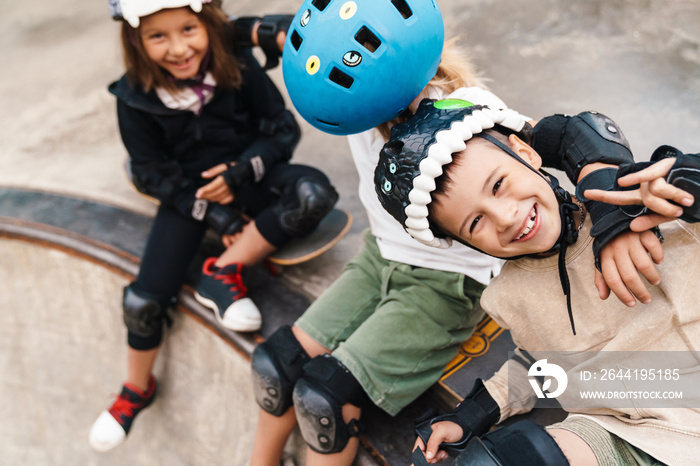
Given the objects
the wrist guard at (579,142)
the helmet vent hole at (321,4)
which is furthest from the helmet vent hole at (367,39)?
the wrist guard at (579,142)

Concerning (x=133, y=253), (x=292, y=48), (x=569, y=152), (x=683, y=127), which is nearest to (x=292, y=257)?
(x=133, y=253)

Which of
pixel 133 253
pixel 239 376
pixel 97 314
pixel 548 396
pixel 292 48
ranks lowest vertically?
pixel 97 314

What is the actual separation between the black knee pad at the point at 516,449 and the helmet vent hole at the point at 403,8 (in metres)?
0.88

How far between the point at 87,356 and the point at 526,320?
7.45 feet

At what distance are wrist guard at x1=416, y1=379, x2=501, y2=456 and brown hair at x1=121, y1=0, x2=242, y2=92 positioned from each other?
1.39 m

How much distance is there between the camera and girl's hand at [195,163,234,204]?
221 centimetres

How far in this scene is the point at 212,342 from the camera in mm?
2322

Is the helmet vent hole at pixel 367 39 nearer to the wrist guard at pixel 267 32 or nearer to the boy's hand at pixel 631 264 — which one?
the boy's hand at pixel 631 264

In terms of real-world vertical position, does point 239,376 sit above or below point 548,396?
below

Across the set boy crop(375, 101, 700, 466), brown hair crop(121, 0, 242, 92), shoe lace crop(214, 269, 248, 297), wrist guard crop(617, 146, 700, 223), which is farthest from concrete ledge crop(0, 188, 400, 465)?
wrist guard crop(617, 146, 700, 223)

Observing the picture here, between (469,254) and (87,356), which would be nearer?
(469,254)

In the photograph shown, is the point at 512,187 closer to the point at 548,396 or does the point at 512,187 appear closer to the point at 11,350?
the point at 548,396

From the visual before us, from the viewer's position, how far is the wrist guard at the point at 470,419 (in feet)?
4.61

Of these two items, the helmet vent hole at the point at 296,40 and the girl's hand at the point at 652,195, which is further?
the helmet vent hole at the point at 296,40
